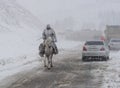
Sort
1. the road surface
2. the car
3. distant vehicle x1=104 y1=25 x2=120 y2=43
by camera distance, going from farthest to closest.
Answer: distant vehicle x1=104 y1=25 x2=120 y2=43 → the car → the road surface

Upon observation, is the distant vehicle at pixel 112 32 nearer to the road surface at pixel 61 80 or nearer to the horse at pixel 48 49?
the horse at pixel 48 49

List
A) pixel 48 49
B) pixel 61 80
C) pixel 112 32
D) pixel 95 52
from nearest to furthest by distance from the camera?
pixel 61 80
pixel 48 49
pixel 95 52
pixel 112 32

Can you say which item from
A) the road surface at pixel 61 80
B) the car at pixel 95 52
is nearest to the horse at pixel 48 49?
the road surface at pixel 61 80

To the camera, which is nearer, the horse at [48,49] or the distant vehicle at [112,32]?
the horse at [48,49]

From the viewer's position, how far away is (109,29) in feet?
208

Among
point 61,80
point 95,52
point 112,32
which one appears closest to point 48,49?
point 61,80

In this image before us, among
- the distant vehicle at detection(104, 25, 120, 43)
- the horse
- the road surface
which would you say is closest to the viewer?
the road surface

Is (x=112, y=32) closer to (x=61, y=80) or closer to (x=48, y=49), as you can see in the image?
(x=48, y=49)

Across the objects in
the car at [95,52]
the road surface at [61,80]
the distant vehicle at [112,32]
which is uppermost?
the distant vehicle at [112,32]

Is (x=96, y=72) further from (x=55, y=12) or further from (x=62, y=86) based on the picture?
(x=55, y=12)

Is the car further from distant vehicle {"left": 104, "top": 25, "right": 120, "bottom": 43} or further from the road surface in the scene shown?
distant vehicle {"left": 104, "top": 25, "right": 120, "bottom": 43}

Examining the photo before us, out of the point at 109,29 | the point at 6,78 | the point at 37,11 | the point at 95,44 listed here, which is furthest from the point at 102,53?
the point at 37,11

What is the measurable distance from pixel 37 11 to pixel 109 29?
98.7 m

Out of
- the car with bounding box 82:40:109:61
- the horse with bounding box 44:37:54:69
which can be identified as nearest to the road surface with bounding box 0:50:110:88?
the horse with bounding box 44:37:54:69
